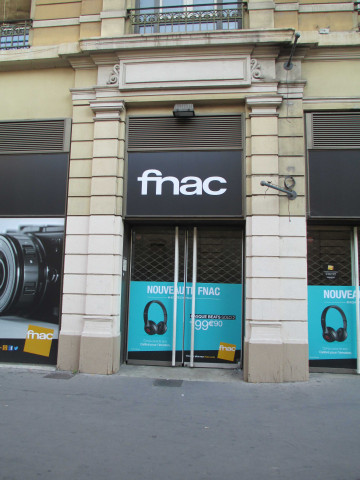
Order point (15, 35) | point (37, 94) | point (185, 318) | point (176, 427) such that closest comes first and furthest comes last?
1. point (176, 427)
2. point (185, 318)
3. point (37, 94)
4. point (15, 35)

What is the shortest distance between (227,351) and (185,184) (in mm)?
3524

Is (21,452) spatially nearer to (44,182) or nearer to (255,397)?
(255,397)

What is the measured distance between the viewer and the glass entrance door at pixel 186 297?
771 cm

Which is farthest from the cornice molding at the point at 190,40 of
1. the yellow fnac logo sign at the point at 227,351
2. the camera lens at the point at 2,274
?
the yellow fnac logo sign at the point at 227,351

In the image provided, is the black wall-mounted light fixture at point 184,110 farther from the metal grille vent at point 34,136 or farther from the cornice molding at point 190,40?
the metal grille vent at point 34,136

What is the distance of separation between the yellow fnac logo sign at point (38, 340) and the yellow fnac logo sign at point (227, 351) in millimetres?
3457

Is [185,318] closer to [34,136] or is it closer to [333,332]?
[333,332]

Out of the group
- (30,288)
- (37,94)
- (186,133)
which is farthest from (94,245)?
(37,94)

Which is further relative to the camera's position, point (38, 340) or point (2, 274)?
point (2, 274)

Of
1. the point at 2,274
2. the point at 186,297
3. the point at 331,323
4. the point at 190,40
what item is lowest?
the point at 331,323

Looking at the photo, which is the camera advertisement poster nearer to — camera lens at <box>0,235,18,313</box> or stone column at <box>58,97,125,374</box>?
camera lens at <box>0,235,18,313</box>

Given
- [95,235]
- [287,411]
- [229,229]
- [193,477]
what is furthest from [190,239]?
[193,477]

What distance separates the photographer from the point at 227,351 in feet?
25.1

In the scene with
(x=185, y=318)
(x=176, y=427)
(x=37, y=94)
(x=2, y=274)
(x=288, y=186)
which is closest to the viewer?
(x=176, y=427)
